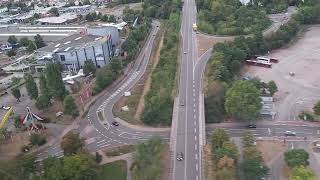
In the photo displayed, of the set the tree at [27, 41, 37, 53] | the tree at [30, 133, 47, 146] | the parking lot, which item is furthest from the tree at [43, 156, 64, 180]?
the tree at [27, 41, 37, 53]

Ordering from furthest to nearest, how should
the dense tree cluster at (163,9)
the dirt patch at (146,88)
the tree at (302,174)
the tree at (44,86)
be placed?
the dense tree cluster at (163,9) → the tree at (44,86) → the dirt patch at (146,88) → the tree at (302,174)

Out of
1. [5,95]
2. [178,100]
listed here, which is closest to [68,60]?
[5,95]

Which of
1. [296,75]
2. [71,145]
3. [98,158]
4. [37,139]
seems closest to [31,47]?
[37,139]

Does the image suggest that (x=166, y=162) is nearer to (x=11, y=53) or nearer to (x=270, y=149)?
(x=270, y=149)

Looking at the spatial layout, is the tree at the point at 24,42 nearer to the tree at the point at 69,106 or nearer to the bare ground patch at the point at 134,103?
→ the bare ground patch at the point at 134,103

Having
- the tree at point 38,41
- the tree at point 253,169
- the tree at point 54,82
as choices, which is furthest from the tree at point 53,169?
the tree at point 38,41

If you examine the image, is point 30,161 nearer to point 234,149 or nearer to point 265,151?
point 234,149
